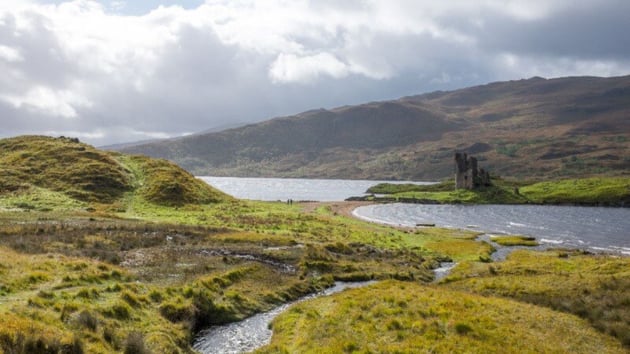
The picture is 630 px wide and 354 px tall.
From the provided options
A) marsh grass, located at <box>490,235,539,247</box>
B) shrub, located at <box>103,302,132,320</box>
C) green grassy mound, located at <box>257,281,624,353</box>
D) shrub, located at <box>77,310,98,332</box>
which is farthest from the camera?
marsh grass, located at <box>490,235,539,247</box>

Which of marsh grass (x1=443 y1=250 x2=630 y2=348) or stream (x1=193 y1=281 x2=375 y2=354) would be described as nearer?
stream (x1=193 y1=281 x2=375 y2=354)

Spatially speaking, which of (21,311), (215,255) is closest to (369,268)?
(215,255)

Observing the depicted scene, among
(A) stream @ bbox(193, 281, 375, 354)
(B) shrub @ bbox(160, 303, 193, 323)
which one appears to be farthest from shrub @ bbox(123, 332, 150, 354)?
(B) shrub @ bbox(160, 303, 193, 323)

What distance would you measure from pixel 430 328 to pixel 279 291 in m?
17.2

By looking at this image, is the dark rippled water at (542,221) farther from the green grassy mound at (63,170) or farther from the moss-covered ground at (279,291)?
the green grassy mound at (63,170)

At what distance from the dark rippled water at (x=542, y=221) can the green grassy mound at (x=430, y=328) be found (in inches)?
2429

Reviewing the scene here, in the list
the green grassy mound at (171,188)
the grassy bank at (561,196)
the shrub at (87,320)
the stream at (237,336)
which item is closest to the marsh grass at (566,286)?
the stream at (237,336)

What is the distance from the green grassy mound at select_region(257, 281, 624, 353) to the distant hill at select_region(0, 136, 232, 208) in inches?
3423

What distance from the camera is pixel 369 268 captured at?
170ft

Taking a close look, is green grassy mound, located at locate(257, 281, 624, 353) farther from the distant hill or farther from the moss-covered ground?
the distant hill

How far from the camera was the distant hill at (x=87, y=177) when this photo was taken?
4163 inches

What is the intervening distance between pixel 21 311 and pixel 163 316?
8.03m

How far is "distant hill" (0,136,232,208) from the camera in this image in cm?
→ 10575

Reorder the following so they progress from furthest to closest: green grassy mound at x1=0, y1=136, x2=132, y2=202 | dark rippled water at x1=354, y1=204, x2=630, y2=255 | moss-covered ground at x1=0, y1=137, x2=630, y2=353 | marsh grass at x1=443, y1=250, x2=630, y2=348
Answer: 1. green grassy mound at x1=0, y1=136, x2=132, y2=202
2. dark rippled water at x1=354, y1=204, x2=630, y2=255
3. marsh grass at x1=443, y1=250, x2=630, y2=348
4. moss-covered ground at x1=0, y1=137, x2=630, y2=353
